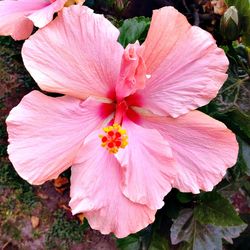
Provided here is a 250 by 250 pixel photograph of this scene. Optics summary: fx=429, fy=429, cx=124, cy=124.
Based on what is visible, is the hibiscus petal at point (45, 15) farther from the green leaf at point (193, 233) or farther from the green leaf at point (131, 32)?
the green leaf at point (193, 233)

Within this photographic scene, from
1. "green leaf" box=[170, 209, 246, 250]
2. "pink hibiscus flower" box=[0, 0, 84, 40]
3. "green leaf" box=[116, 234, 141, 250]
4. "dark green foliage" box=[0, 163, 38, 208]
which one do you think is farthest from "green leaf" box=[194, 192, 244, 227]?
"dark green foliage" box=[0, 163, 38, 208]

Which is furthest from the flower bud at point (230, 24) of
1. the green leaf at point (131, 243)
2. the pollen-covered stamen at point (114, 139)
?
the green leaf at point (131, 243)

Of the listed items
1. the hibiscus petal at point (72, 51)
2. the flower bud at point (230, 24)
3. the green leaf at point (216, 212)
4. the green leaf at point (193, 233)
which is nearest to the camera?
the hibiscus petal at point (72, 51)

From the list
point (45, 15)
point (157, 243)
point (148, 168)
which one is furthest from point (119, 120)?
point (157, 243)

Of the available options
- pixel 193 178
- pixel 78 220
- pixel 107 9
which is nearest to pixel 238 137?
pixel 193 178

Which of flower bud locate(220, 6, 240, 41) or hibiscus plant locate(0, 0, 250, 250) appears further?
flower bud locate(220, 6, 240, 41)

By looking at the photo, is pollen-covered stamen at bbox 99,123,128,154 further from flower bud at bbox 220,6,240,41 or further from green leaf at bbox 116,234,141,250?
green leaf at bbox 116,234,141,250

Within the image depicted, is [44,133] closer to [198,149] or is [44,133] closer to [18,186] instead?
[198,149]
